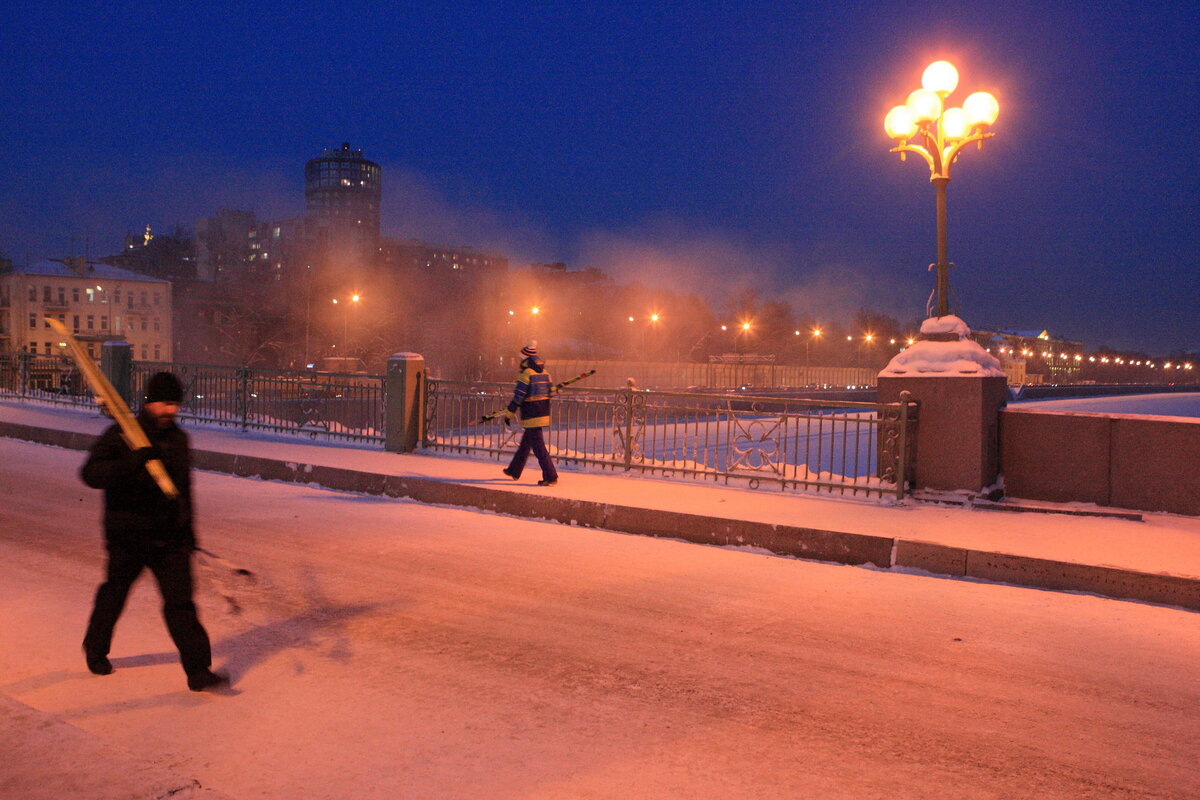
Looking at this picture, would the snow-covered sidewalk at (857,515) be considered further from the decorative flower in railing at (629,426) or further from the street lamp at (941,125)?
the street lamp at (941,125)

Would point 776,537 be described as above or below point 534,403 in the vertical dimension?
below

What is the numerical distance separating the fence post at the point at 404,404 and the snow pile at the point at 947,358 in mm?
7548

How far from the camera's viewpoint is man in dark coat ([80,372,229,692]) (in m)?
4.34

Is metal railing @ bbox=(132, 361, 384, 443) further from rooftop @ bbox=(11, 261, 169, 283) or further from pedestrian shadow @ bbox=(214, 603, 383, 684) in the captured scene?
rooftop @ bbox=(11, 261, 169, 283)

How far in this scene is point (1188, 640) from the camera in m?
5.98

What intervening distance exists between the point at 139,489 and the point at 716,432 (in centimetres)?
895

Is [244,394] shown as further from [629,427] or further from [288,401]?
[629,427]

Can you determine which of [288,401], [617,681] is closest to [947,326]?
[617,681]

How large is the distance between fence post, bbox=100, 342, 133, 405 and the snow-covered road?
1186 cm

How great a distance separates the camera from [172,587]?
4.40 metres

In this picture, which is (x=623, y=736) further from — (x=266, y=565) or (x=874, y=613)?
(x=266, y=565)

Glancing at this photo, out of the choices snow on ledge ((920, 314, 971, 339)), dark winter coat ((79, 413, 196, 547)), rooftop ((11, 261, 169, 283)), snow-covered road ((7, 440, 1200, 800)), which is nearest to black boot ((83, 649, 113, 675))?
snow-covered road ((7, 440, 1200, 800))

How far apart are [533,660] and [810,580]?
321cm

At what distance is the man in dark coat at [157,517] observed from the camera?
4.34m
